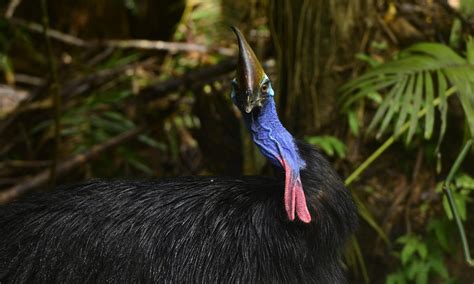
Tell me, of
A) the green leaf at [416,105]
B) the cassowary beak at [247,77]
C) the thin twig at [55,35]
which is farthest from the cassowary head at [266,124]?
the thin twig at [55,35]

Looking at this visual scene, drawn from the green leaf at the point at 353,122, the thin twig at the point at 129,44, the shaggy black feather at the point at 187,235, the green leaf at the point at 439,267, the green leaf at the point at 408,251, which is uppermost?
the thin twig at the point at 129,44

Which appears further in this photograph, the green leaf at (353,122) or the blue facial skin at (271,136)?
the green leaf at (353,122)

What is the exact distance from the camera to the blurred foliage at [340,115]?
3988 mm

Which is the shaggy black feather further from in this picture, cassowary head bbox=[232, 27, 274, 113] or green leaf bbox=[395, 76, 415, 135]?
green leaf bbox=[395, 76, 415, 135]

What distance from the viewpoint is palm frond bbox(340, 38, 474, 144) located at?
3688mm

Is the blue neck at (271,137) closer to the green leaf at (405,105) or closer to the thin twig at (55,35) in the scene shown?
the green leaf at (405,105)

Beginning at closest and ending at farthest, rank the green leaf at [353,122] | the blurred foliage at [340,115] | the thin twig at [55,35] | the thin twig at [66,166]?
the blurred foliage at [340,115] → the green leaf at [353,122] → the thin twig at [66,166] → the thin twig at [55,35]

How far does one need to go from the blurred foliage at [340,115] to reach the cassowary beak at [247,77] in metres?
1.22

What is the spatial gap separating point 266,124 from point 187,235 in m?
0.45

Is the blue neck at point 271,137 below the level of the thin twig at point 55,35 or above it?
below

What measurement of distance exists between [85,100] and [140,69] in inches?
27.0

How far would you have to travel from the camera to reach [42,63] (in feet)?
20.9

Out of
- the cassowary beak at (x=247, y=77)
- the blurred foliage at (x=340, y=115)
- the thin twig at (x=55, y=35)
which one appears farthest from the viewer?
the thin twig at (x=55, y=35)

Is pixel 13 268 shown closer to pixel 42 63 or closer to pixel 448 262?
pixel 448 262
